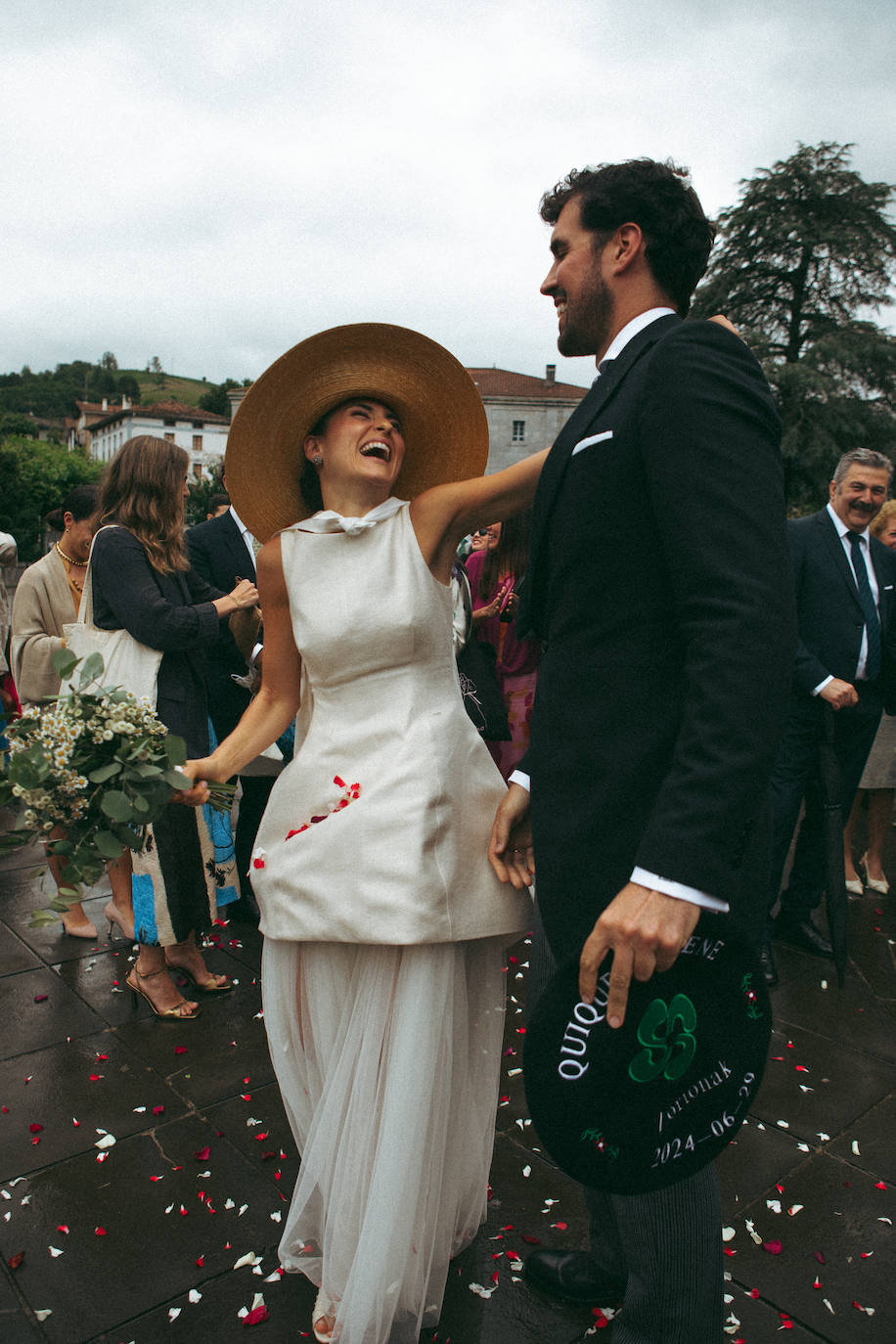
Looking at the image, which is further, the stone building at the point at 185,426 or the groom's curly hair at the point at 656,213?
the stone building at the point at 185,426

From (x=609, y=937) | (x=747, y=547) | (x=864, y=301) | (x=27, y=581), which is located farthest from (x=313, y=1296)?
(x=864, y=301)

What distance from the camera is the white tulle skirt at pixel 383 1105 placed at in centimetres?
185

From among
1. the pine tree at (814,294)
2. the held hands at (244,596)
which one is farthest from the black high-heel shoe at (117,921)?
the pine tree at (814,294)

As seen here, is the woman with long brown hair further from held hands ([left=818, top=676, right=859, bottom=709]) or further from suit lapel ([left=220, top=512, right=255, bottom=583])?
held hands ([left=818, top=676, right=859, bottom=709])

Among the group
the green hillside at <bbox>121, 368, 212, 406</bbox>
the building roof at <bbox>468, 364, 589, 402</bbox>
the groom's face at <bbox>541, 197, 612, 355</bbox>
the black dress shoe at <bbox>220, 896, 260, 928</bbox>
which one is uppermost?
the green hillside at <bbox>121, 368, 212, 406</bbox>

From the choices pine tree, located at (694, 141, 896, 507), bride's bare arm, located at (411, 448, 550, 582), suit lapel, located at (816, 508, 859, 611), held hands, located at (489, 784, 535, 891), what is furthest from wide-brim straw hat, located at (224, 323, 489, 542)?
pine tree, located at (694, 141, 896, 507)

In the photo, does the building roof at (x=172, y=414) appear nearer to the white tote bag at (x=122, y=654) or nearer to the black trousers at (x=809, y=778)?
the white tote bag at (x=122, y=654)

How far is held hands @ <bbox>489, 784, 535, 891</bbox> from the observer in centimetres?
190

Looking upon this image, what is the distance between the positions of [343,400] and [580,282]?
745mm

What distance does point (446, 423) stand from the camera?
2299mm

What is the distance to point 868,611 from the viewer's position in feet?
14.4

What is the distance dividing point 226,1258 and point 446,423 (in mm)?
2251

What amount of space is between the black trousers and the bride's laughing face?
2.70 m

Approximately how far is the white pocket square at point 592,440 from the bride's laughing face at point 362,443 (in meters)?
0.73
